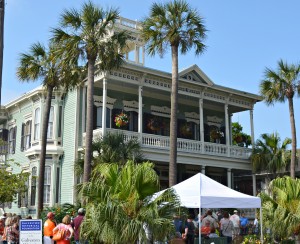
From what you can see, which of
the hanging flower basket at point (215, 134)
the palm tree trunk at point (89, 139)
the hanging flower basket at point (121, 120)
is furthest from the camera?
the hanging flower basket at point (215, 134)

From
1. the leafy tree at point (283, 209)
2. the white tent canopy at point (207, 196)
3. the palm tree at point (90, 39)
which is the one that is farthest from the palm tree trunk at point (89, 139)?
the leafy tree at point (283, 209)

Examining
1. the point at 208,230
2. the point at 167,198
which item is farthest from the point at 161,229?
the point at 208,230

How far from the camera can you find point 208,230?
47.8 ft

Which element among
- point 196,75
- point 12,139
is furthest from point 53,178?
point 196,75

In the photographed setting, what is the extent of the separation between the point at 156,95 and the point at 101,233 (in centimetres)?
1789

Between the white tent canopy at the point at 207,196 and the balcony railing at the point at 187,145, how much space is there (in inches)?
387

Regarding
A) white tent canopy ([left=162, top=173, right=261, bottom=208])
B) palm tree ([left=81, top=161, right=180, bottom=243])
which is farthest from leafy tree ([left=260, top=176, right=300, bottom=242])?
palm tree ([left=81, top=161, right=180, bottom=243])

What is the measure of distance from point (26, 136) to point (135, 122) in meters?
6.82

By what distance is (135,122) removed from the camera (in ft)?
86.5

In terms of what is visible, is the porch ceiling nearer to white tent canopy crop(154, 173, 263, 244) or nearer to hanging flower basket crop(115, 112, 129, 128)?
hanging flower basket crop(115, 112, 129, 128)

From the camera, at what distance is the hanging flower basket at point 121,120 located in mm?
23953

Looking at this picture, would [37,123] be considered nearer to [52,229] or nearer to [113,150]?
[113,150]

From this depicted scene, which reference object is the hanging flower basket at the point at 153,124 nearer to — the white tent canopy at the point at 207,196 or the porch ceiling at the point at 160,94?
the porch ceiling at the point at 160,94

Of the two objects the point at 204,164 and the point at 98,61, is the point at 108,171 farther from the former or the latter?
the point at 204,164
